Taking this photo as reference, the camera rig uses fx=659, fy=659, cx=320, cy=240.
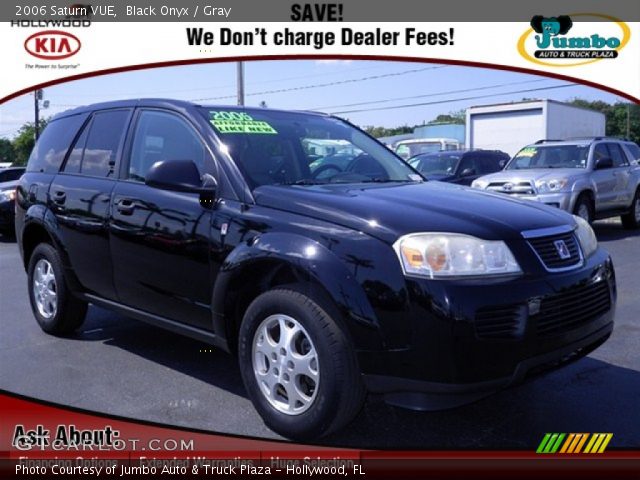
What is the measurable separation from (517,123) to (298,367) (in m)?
16.6

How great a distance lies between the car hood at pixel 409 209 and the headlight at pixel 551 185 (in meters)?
7.44

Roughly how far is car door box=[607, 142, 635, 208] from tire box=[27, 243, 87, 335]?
10.1 meters

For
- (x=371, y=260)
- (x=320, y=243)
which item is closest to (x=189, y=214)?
(x=320, y=243)

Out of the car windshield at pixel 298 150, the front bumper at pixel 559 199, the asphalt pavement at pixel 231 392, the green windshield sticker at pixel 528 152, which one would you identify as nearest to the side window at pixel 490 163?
the green windshield sticker at pixel 528 152

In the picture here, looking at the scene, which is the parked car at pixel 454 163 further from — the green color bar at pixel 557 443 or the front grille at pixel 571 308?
the green color bar at pixel 557 443

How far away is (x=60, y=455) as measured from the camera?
10.5 feet

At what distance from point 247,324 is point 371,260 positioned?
32.5 inches

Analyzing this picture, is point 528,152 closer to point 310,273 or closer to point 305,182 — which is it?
point 305,182

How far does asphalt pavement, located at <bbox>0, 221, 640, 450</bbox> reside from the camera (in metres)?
3.48

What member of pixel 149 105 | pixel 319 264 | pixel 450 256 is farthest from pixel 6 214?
pixel 450 256

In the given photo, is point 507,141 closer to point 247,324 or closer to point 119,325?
point 119,325

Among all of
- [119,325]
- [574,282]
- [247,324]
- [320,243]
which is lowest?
[119,325]

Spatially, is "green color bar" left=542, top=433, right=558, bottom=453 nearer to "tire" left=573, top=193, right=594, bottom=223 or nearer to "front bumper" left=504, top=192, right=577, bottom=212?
"front bumper" left=504, top=192, right=577, bottom=212

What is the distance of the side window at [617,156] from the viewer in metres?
12.5
